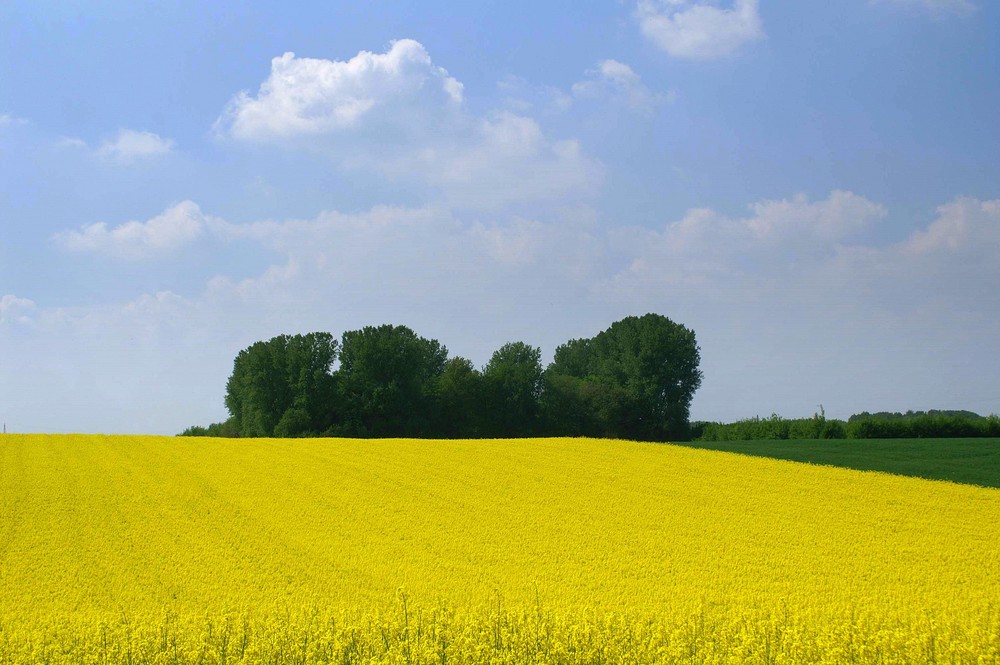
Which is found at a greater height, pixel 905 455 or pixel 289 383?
pixel 289 383

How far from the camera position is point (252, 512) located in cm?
1812

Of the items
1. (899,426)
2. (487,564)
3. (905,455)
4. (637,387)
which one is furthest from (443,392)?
(487,564)

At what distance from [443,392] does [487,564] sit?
55.2 m

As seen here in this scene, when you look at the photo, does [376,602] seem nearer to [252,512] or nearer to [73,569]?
[73,569]

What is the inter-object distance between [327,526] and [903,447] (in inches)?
1098

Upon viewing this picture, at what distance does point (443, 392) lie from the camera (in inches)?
2712

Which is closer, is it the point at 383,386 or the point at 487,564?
the point at 487,564

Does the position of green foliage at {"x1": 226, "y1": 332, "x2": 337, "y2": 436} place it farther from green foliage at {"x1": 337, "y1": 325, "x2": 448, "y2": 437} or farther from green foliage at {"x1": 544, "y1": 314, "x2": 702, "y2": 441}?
green foliage at {"x1": 544, "y1": 314, "x2": 702, "y2": 441}

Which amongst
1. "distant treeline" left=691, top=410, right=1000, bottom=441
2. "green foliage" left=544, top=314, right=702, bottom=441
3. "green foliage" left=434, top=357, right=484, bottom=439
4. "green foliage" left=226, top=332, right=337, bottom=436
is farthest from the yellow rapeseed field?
"green foliage" left=544, top=314, right=702, bottom=441

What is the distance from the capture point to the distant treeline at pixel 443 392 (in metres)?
63.5

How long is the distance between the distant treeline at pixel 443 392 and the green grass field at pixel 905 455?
3125 cm

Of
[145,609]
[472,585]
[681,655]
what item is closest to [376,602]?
[472,585]

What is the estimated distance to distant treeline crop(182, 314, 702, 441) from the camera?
6350 centimetres

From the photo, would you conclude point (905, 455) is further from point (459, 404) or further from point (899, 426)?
point (459, 404)
